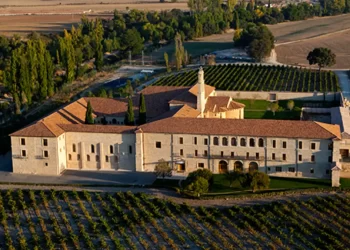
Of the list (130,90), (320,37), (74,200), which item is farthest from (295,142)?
(320,37)

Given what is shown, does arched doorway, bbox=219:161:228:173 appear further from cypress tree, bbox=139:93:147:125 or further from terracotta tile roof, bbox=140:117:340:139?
cypress tree, bbox=139:93:147:125

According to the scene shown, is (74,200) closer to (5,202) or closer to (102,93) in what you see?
(5,202)

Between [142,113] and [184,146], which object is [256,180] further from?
[142,113]

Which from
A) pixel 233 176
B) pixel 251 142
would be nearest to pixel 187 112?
pixel 251 142

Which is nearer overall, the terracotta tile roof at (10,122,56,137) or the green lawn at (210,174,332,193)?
the green lawn at (210,174,332,193)

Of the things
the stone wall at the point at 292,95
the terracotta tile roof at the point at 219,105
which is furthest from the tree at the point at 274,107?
the terracotta tile roof at the point at 219,105

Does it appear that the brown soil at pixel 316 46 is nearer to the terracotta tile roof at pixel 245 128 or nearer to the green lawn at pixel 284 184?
the terracotta tile roof at pixel 245 128

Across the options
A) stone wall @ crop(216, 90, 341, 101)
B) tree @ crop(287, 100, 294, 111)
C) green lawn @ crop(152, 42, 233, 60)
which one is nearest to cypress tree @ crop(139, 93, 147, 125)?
tree @ crop(287, 100, 294, 111)
